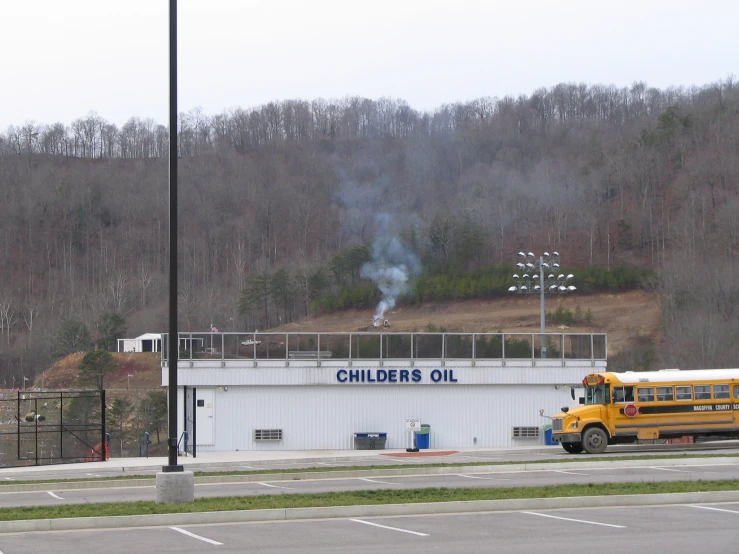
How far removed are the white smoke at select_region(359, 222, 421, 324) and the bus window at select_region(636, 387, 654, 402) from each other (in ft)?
174

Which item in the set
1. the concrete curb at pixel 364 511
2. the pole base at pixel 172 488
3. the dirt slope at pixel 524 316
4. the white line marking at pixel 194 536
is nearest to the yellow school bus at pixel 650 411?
the concrete curb at pixel 364 511

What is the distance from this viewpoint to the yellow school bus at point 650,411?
3212 centimetres

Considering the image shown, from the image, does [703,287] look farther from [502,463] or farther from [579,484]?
[579,484]

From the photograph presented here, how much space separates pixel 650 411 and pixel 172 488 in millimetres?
19094

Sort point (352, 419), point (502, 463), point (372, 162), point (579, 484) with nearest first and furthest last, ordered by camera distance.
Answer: point (579, 484), point (502, 463), point (352, 419), point (372, 162)

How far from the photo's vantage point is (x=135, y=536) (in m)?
14.6

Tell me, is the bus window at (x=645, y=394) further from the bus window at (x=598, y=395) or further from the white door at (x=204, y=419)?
the white door at (x=204, y=419)

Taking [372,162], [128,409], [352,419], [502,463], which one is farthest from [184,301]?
[502,463]

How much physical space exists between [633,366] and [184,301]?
56593 mm

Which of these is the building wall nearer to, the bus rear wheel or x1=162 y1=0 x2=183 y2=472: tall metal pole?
the bus rear wheel

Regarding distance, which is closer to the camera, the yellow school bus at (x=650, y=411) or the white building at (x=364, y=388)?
the yellow school bus at (x=650, y=411)

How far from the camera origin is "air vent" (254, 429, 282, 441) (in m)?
36.3

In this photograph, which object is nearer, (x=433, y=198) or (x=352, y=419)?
(x=352, y=419)

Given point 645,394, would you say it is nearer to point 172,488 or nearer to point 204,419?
point 204,419
